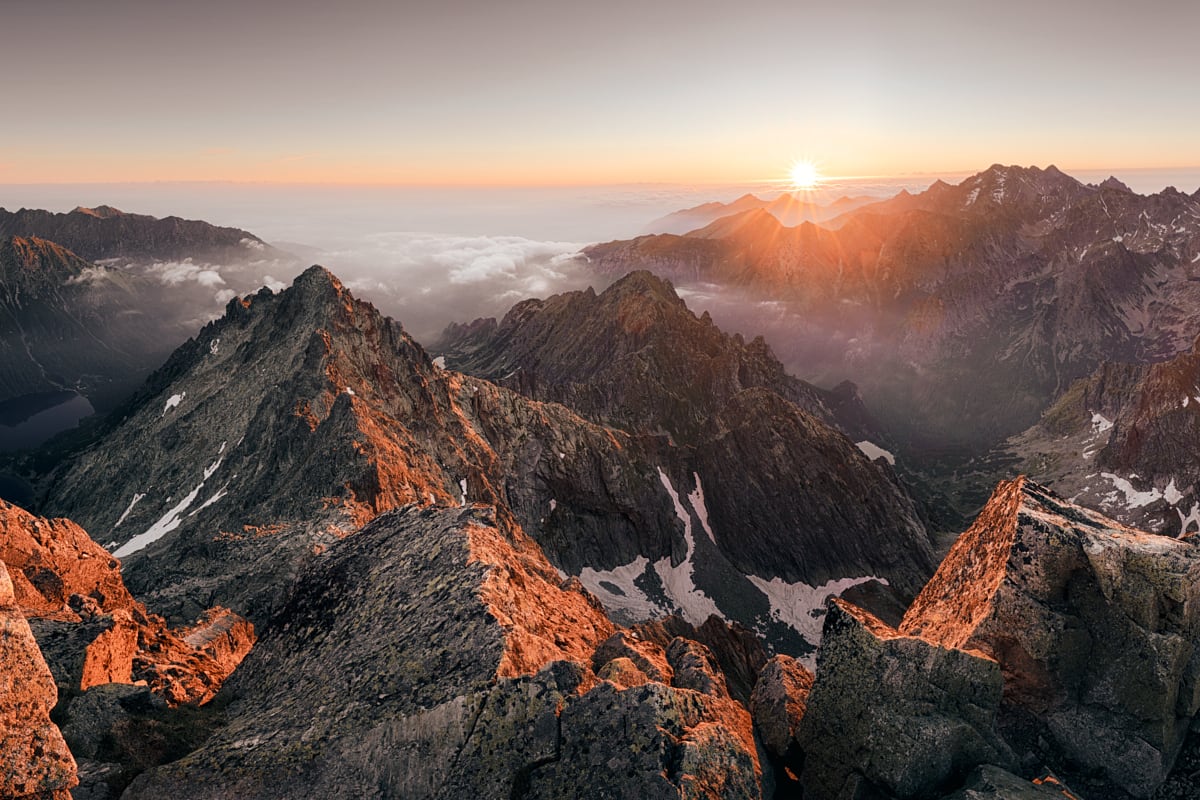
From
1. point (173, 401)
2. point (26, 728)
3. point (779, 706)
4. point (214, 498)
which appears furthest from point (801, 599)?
point (26, 728)

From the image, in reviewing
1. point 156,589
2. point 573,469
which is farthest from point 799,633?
point 156,589

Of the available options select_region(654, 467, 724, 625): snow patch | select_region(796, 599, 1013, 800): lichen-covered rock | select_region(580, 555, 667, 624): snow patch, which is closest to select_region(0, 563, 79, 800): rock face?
select_region(796, 599, 1013, 800): lichen-covered rock

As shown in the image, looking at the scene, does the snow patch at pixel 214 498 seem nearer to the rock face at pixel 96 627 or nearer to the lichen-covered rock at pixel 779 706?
the rock face at pixel 96 627

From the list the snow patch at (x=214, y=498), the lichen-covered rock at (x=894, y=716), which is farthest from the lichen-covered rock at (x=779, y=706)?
the snow patch at (x=214, y=498)

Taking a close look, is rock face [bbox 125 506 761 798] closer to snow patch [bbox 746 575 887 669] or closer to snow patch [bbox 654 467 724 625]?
snow patch [bbox 654 467 724 625]

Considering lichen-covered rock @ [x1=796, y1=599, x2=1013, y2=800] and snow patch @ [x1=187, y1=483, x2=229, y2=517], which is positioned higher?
lichen-covered rock @ [x1=796, y1=599, x2=1013, y2=800]
